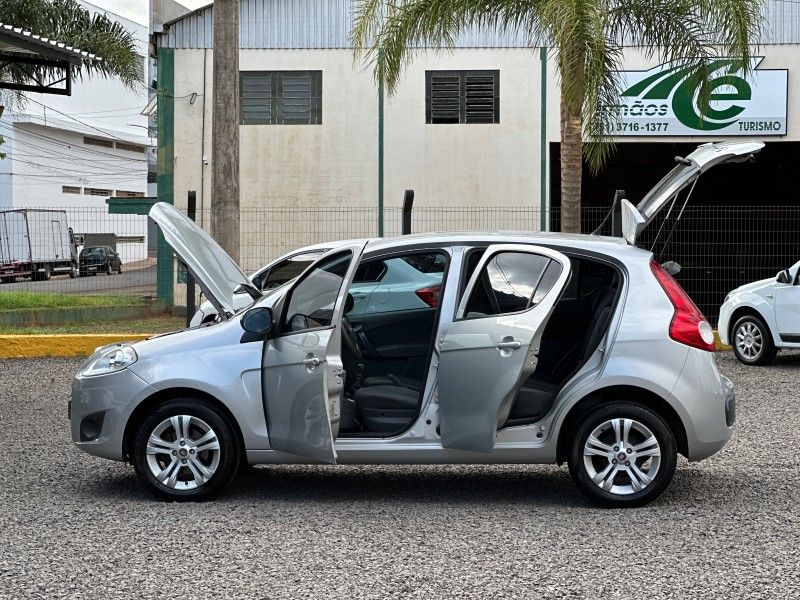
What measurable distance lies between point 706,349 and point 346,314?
2211 millimetres

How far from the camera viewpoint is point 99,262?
23.1m

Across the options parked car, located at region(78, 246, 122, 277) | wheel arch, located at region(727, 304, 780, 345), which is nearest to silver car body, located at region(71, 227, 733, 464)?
wheel arch, located at region(727, 304, 780, 345)

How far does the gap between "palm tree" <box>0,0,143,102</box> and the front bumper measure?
21.6m

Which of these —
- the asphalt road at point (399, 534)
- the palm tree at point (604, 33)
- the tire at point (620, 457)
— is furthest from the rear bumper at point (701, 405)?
the palm tree at point (604, 33)

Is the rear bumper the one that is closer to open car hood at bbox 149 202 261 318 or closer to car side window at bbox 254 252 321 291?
open car hood at bbox 149 202 261 318

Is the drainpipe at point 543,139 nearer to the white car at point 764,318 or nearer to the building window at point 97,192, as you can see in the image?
the white car at point 764,318

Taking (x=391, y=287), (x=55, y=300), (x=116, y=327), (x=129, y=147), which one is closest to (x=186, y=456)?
(x=391, y=287)

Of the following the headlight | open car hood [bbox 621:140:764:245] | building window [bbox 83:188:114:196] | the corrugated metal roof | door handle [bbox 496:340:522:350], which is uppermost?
the corrugated metal roof

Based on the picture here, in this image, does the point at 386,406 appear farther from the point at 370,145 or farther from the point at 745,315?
the point at 370,145

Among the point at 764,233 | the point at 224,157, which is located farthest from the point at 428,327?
the point at 764,233

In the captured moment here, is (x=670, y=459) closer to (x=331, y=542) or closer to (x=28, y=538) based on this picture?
(x=331, y=542)

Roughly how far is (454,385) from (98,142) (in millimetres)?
66454

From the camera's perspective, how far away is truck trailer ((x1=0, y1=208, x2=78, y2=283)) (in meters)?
25.5

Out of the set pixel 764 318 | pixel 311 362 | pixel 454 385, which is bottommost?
pixel 764 318
